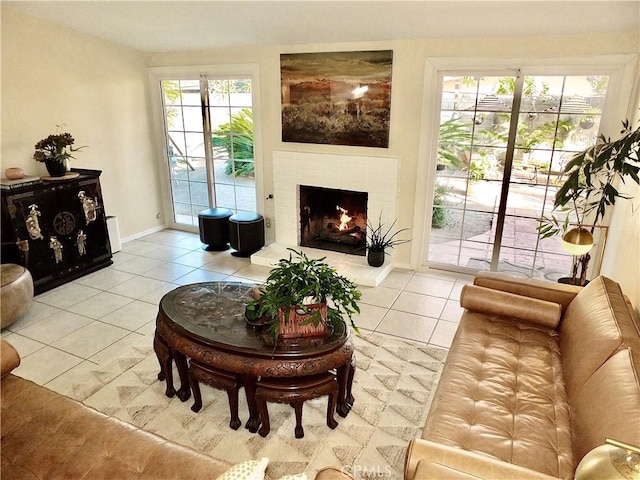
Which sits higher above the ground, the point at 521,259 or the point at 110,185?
the point at 110,185

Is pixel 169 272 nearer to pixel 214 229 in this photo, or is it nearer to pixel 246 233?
pixel 214 229

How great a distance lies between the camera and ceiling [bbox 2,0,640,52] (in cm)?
328

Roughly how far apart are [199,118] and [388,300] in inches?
138

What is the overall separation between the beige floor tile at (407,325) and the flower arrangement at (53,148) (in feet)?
11.9

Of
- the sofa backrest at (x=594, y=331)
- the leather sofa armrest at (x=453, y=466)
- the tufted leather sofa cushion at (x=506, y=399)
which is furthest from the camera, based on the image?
the sofa backrest at (x=594, y=331)

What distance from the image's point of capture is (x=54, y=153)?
4367mm

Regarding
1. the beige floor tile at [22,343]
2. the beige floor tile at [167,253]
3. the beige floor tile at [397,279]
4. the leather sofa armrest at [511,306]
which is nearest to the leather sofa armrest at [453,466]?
the leather sofa armrest at [511,306]

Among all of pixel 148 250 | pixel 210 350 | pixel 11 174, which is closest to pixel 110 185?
pixel 148 250

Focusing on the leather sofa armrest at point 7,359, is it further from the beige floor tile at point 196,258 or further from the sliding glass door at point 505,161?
the sliding glass door at point 505,161

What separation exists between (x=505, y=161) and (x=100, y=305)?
4128 mm

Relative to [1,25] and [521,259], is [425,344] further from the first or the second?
[1,25]

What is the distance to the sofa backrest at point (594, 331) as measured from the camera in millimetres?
2000

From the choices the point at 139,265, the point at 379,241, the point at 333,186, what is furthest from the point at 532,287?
the point at 139,265

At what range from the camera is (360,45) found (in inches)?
175
